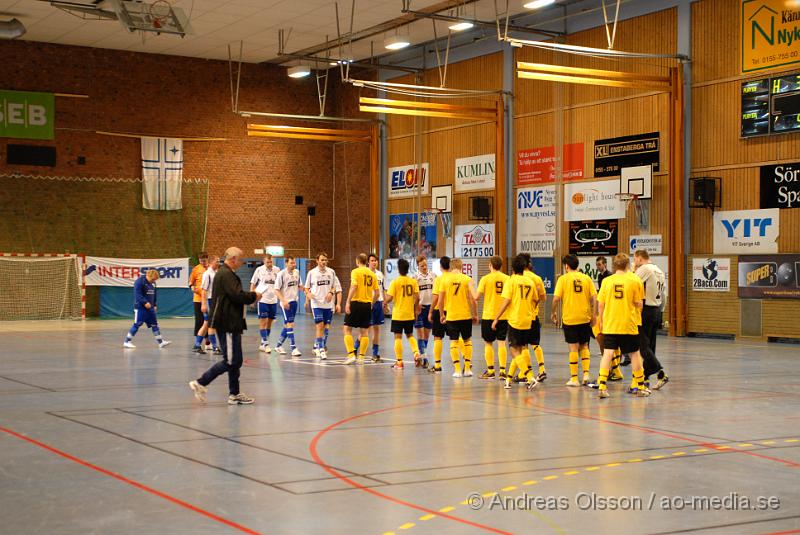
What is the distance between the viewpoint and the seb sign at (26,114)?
3431 cm

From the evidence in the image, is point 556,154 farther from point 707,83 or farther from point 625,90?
point 707,83

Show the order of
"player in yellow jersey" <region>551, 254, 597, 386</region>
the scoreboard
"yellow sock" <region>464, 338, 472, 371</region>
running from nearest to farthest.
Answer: "player in yellow jersey" <region>551, 254, 597, 386</region>
"yellow sock" <region>464, 338, 472, 371</region>
the scoreboard

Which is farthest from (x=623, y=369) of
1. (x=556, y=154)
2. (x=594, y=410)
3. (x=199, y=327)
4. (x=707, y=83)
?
(x=556, y=154)

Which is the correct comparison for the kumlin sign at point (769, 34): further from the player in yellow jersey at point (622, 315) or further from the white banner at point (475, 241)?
the player in yellow jersey at point (622, 315)

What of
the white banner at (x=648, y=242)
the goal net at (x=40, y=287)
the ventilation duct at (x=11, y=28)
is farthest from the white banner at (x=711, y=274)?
the ventilation duct at (x=11, y=28)

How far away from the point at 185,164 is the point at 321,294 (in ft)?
66.0

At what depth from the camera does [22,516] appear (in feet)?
22.4

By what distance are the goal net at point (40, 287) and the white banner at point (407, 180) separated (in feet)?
39.5

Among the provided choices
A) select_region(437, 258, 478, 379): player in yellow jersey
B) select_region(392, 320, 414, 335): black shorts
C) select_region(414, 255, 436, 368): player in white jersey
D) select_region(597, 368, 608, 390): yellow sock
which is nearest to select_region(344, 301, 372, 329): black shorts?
select_region(392, 320, 414, 335): black shorts

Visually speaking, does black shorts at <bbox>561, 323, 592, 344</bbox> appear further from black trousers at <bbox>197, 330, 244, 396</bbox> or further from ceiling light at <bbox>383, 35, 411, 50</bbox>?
ceiling light at <bbox>383, 35, 411, 50</bbox>

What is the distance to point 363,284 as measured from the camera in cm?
1831

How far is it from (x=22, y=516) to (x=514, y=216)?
27.3m

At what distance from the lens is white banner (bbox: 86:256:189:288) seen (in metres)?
35.0

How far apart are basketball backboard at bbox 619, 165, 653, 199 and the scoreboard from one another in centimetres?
297
